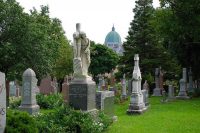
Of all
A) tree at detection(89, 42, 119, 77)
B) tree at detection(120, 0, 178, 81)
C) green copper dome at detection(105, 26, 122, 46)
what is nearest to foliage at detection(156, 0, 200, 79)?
tree at detection(120, 0, 178, 81)

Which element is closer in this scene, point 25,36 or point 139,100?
point 139,100

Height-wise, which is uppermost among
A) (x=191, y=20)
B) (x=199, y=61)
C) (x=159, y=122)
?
(x=191, y=20)

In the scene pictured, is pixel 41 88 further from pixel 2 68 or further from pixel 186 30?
pixel 186 30

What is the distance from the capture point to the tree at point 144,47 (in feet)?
173

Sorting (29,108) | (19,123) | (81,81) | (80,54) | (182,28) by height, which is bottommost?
(29,108)

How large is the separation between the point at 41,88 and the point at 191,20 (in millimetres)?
14404

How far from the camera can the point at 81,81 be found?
1527 centimetres

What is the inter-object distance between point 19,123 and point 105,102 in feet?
Answer: 30.4

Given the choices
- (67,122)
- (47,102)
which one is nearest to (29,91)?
(67,122)

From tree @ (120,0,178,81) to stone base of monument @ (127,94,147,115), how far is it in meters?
27.9

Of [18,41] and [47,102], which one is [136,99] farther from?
[18,41]

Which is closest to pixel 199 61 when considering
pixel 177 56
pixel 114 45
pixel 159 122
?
pixel 177 56

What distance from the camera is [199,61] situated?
41.2m

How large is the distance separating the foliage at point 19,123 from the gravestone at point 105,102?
27.2 ft
